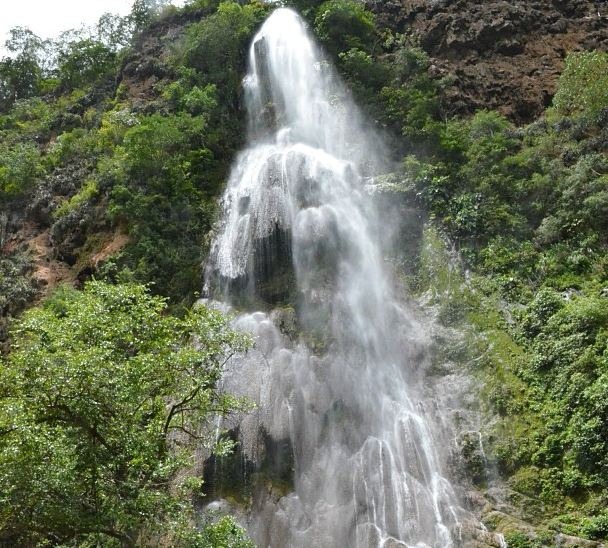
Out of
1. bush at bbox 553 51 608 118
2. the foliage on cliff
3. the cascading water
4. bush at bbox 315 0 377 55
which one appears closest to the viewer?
the foliage on cliff

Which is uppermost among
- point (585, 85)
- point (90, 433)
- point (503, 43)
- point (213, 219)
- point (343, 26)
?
point (343, 26)

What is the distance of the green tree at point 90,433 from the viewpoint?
8719 mm

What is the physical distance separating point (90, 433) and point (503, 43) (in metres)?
23.4

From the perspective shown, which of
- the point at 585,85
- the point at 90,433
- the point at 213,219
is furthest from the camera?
the point at 213,219

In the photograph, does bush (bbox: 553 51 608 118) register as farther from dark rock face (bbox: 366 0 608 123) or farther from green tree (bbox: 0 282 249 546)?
green tree (bbox: 0 282 249 546)

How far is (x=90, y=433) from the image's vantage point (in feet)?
30.8

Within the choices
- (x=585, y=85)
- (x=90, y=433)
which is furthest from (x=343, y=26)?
(x=90, y=433)

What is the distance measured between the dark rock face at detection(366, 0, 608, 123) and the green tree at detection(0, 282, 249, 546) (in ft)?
58.3

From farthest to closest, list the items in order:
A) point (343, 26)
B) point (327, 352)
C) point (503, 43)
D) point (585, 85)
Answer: point (343, 26)
point (503, 43)
point (585, 85)
point (327, 352)

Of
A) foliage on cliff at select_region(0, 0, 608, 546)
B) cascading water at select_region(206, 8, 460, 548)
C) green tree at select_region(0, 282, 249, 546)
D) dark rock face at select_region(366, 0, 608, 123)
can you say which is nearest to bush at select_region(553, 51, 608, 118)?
foliage on cliff at select_region(0, 0, 608, 546)

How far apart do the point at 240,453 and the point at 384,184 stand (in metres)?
10.7

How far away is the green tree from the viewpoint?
8.72 metres

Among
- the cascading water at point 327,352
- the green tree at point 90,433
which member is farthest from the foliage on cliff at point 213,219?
the cascading water at point 327,352

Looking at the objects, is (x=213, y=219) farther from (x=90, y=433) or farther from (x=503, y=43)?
(x=503, y=43)
